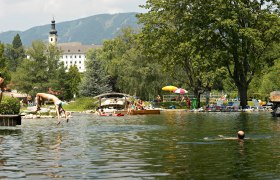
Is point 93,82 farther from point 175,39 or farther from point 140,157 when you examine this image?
point 140,157

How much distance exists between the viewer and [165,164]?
18.1 m

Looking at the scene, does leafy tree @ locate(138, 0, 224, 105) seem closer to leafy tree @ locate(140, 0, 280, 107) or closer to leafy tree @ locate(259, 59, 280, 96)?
leafy tree @ locate(140, 0, 280, 107)

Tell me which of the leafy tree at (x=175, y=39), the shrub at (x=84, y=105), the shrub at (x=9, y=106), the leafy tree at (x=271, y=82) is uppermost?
the leafy tree at (x=175, y=39)

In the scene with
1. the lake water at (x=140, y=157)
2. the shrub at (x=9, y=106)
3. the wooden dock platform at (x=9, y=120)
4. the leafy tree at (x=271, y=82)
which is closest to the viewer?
the lake water at (x=140, y=157)

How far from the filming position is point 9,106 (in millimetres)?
42594

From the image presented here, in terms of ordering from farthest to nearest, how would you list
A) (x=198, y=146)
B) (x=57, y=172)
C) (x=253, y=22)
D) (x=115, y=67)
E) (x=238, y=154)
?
1. (x=115, y=67)
2. (x=253, y=22)
3. (x=198, y=146)
4. (x=238, y=154)
5. (x=57, y=172)

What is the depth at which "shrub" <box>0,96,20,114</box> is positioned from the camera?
41812 millimetres

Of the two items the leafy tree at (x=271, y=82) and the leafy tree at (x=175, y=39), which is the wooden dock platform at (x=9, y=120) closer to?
the leafy tree at (x=175, y=39)

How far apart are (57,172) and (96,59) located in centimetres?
8893

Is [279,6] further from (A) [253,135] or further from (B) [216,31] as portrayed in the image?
(A) [253,135]

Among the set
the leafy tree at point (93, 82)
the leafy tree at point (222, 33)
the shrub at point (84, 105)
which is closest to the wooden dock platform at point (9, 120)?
the leafy tree at point (222, 33)

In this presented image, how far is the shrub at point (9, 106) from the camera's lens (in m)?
41.8

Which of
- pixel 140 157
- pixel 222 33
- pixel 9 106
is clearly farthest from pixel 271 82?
pixel 140 157

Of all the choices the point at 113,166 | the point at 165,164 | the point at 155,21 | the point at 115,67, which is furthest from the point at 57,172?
the point at 115,67
